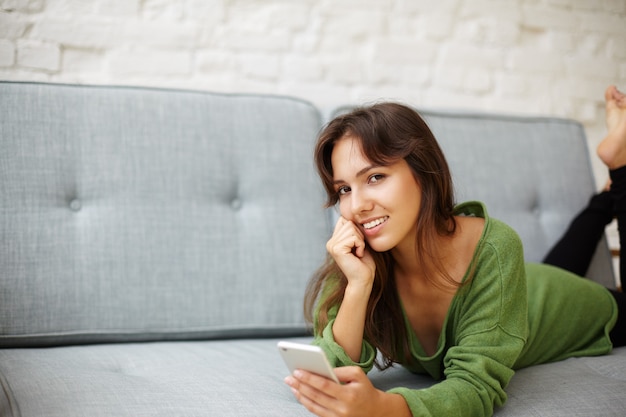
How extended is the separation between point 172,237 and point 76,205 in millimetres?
249

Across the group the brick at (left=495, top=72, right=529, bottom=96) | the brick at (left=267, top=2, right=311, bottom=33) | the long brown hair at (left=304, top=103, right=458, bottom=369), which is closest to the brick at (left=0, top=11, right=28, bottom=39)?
the brick at (left=267, top=2, right=311, bottom=33)

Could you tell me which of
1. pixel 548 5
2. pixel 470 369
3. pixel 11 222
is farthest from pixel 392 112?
pixel 548 5

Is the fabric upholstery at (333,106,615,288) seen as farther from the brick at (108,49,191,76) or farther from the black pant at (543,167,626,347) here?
the brick at (108,49,191,76)

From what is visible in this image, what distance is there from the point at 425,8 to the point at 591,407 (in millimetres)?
1700

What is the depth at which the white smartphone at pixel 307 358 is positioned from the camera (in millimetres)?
1024

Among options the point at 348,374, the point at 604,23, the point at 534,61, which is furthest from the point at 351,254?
the point at 604,23

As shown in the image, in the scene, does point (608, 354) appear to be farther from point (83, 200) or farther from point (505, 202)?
point (83, 200)

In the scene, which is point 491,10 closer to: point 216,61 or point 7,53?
point 216,61

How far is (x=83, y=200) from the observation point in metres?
1.71

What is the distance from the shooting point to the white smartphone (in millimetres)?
1024

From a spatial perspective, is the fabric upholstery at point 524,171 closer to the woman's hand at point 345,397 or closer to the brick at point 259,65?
the brick at point 259,65

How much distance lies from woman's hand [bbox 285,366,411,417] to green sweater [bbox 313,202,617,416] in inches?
1.8

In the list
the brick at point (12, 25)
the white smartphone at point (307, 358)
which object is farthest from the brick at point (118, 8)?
the white smartphone at point (307, 358)

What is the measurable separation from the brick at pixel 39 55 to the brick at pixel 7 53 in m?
0.02
